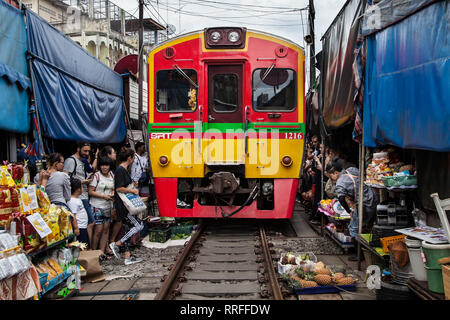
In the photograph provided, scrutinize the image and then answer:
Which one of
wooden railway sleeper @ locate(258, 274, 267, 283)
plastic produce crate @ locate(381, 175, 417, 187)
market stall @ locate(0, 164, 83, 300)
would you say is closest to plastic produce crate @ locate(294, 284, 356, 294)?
wooden railway sleeper @ locate(258, 274, 267, 283)

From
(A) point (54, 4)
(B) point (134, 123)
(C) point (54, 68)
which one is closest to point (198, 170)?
(C) point (54, 68)

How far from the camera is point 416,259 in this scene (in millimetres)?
3631

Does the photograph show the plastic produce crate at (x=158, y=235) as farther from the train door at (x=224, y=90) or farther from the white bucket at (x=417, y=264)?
the white bucket at (x=417, y=264)

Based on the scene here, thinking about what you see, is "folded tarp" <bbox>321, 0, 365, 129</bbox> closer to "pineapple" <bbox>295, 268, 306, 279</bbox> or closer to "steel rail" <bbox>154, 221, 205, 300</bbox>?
"pineapple" <bbox>295, 268, 306, 279</bbox>

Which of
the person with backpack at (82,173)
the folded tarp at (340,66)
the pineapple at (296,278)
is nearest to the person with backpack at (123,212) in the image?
the person with backpack at (82,173)

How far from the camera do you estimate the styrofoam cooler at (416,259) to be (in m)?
3.57

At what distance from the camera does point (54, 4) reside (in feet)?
68.6

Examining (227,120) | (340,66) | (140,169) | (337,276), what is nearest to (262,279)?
(337,276)

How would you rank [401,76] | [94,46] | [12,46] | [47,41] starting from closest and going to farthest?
1. [401,76]
2. [12,46]
3. [47,41]
4. [94,46]

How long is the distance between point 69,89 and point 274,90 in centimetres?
368

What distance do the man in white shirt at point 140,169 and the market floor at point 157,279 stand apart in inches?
71.7

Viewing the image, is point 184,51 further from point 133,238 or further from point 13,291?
point 13,291

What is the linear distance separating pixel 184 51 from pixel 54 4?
653 inches

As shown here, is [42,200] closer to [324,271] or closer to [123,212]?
[123,212]
